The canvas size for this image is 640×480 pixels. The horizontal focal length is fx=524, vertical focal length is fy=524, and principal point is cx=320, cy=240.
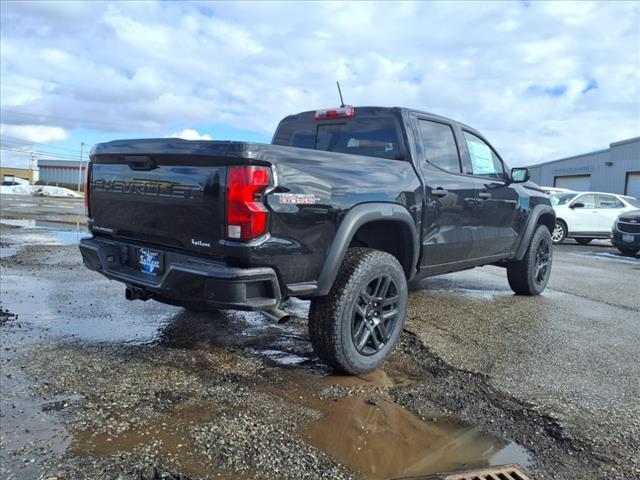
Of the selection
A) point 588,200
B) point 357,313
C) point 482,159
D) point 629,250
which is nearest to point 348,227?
point 357,313

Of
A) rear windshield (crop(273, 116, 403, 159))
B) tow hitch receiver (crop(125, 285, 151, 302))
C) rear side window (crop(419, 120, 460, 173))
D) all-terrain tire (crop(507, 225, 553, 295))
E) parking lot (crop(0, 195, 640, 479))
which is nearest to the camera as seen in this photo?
parking lot (crop(0, 195, 640, 479))

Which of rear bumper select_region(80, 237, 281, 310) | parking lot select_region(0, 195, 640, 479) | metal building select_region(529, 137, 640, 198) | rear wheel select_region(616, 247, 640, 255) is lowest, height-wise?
parking lot select_region(0, 195, 640, 479)

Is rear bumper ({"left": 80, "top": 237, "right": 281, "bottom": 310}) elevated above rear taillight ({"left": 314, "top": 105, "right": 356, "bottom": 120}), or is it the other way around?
rear taillight ({"left": 314, "top": 105, "right": 356, "bottom": 120})

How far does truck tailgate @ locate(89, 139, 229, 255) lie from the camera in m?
3.10

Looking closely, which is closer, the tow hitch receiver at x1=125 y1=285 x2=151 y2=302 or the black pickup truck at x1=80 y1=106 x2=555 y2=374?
the black pickup truck at x1=80 y1=106 x2=555 y2=374

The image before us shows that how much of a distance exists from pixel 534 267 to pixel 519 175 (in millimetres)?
1475

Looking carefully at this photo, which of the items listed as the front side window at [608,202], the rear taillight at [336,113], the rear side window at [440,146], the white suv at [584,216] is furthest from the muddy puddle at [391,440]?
the front side window at [608,202]

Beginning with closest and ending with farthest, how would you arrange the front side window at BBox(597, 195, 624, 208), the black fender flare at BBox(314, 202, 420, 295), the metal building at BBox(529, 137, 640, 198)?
the black fender flare at BBox(314, 202, 420, 295)
the front side window at BBox(597, 195, 624, 208)
the metal building at BBox(529, 137, 640, 198)

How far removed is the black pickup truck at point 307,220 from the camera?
305 cm

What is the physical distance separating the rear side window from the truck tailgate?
2.25 metres

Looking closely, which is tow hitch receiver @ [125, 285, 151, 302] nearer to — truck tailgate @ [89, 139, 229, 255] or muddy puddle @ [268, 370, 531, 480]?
truck tailgate @ [89, 139, 229, 255]

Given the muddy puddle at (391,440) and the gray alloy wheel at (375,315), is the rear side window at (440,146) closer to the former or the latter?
the gray alloy wheel at (375,315)

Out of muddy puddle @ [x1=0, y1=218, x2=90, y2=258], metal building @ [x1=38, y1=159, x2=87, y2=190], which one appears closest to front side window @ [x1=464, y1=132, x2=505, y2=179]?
muddy puddle @ [x1=0, y1=218, x2=90, y2=258]

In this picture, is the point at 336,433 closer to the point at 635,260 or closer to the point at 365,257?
the point at 365,257
